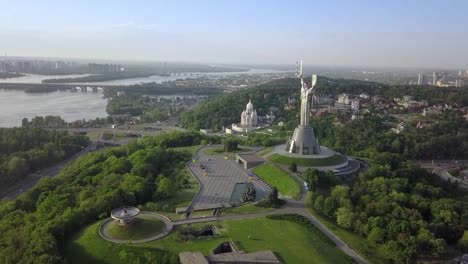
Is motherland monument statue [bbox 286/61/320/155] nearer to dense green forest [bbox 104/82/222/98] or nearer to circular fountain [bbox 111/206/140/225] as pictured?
circular fountain [bbox 111/206/140/225]

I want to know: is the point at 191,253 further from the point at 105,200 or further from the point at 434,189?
the point at 434,189

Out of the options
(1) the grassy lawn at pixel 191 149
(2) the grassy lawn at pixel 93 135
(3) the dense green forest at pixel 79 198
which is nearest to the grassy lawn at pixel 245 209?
(3) the dense green forest at pixel 79 198

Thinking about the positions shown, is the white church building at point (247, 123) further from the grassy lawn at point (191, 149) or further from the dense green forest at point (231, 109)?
the grassy lawn at point (191, 149)

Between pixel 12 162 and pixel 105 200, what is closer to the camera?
pixel 105 200

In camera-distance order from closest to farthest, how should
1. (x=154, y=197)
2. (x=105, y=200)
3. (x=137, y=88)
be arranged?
(x=105, y=200) < (x=154, y=197) < (x=137, y=88)

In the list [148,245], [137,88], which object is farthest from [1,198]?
[137,88]

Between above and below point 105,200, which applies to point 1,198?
below
